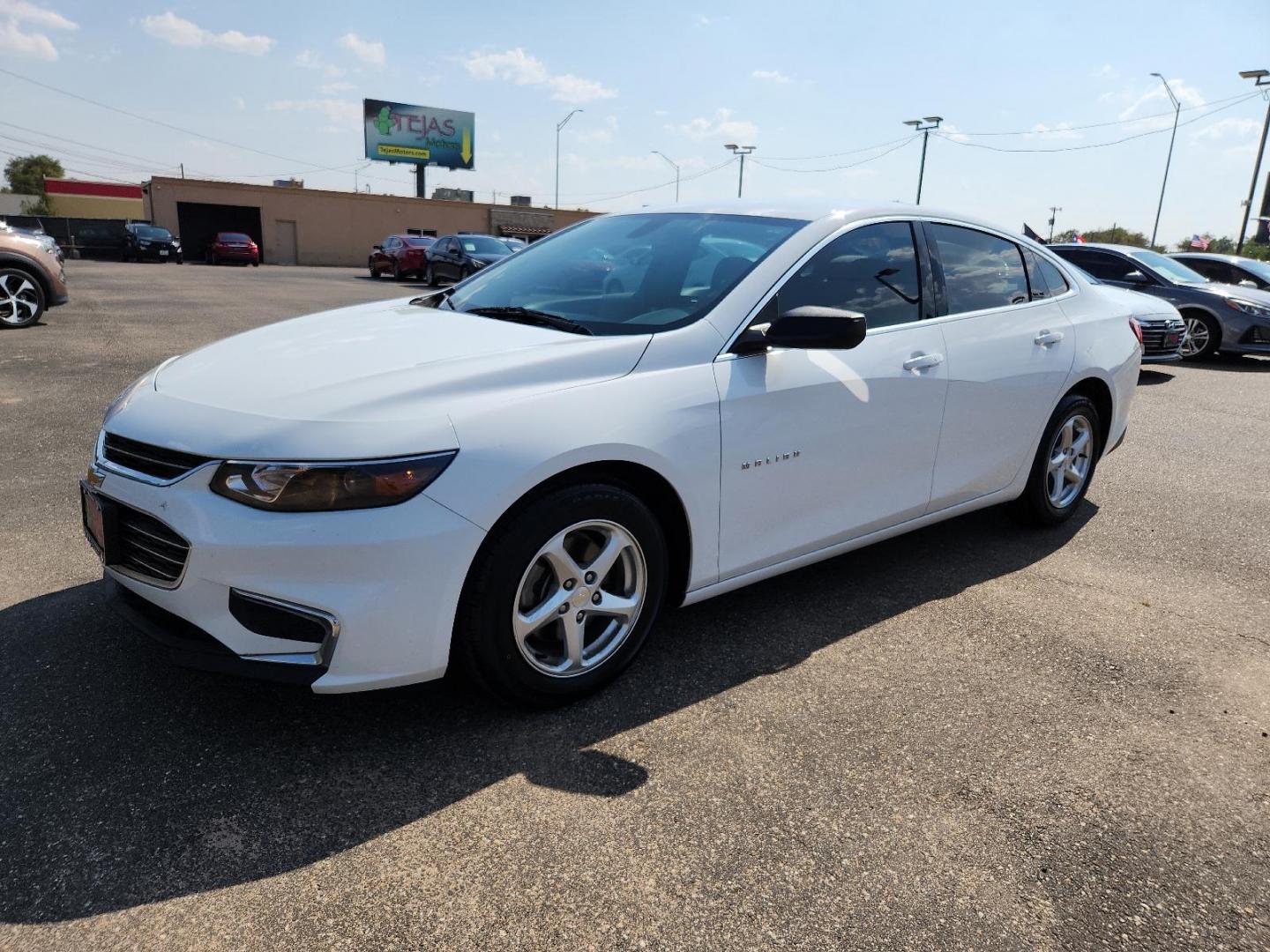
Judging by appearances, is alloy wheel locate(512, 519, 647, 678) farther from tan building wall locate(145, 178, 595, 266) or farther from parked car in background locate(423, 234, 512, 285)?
tan building wall locate(145, 178, 595, 266)

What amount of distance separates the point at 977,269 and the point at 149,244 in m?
39.5

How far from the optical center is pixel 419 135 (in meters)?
62.1

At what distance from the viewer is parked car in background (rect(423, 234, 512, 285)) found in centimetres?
2284

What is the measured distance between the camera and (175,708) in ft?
9.53

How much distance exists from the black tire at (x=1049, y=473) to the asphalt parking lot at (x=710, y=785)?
2.02 ft

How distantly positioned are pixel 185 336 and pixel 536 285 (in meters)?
9.45

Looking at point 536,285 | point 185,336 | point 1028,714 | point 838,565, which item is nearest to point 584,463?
point 536,285

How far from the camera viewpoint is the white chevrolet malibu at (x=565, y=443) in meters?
2.47

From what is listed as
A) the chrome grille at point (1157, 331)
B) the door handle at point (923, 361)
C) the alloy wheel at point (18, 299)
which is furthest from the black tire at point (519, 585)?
the alloy wheel at point (18, 299)

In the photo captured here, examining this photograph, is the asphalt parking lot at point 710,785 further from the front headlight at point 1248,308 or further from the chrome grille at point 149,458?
the front headlight at point 1248,308

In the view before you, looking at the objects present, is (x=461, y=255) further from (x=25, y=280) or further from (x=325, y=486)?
(x=325, y=486)

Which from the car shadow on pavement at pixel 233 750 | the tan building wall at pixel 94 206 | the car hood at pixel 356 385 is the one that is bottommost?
the car shadow on pavement at pixel 233 750

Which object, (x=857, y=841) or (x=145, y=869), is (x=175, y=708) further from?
(x=857, y=841)

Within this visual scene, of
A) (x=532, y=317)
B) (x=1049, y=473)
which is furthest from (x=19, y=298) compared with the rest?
(x=1049, y=473)
